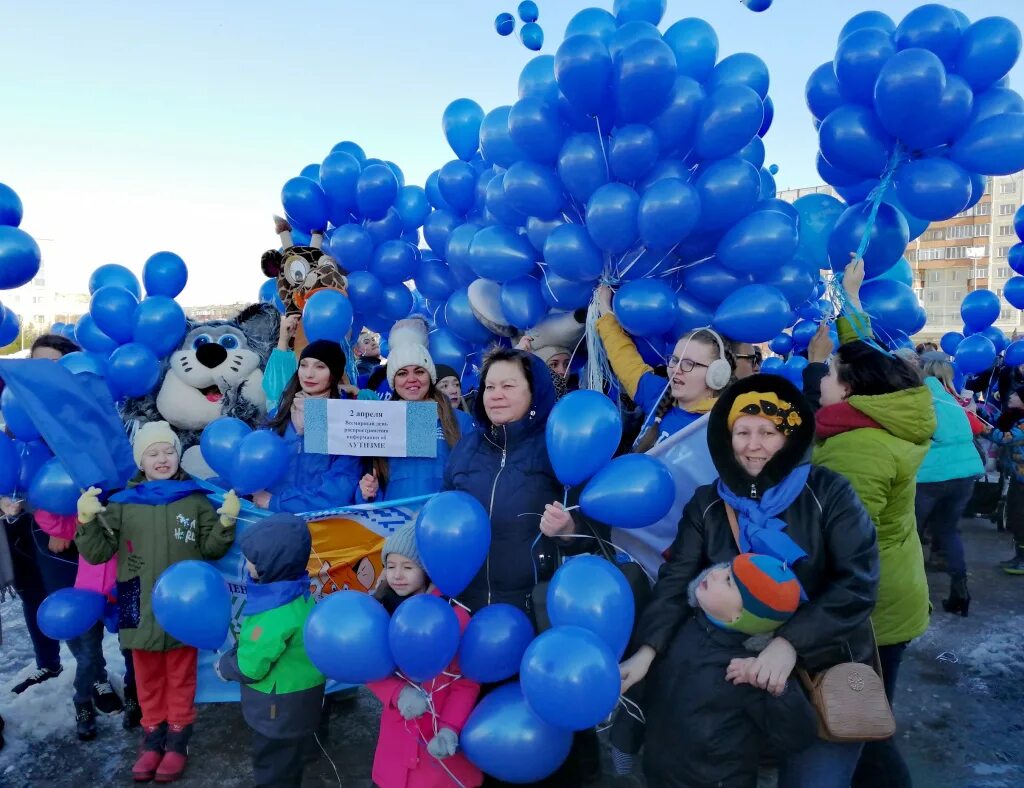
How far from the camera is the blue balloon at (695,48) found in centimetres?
377

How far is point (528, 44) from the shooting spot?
5.69 metres

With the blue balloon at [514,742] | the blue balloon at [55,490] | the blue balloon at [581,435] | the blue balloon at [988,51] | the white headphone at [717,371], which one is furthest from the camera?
the blue balloon at [988,51]

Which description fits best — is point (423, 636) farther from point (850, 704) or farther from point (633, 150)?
point (633, 150)


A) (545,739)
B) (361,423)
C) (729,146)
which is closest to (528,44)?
(729,146)

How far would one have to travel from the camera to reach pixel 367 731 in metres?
3.48

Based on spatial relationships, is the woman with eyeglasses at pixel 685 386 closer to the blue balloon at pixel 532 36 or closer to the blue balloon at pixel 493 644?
the blue balloon at pixel 493 644

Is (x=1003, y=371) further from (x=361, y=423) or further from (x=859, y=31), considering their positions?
(x=361, y=423)

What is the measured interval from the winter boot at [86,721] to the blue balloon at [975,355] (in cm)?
821

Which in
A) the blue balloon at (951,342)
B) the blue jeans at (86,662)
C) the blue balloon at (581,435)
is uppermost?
the blue balloon at (581,435)

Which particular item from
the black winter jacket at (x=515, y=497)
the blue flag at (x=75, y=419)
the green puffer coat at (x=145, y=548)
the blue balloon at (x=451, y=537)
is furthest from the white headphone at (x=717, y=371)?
the blue flag at (x=75, y=419)

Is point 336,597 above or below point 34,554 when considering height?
above

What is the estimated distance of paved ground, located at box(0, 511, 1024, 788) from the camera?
3.12m

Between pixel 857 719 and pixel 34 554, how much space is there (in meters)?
3.95

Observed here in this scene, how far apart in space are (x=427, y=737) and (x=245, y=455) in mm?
1478
